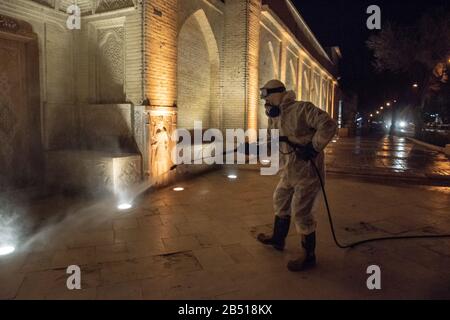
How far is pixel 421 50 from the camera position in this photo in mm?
21672

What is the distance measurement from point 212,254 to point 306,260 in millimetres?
996

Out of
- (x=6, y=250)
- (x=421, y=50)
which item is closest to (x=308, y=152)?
(x=6, y=250)

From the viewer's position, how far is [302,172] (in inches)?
144

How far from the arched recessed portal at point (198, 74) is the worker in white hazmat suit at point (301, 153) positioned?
5982mm

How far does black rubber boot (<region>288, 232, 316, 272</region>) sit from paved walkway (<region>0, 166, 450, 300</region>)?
0.29 feet

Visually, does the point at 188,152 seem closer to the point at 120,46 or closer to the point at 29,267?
the point at 120,46

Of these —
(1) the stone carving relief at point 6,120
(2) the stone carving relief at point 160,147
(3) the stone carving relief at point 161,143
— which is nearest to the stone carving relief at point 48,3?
(1) the stone carving relief at point 6,120

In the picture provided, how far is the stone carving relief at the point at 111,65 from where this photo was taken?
7.30 meters

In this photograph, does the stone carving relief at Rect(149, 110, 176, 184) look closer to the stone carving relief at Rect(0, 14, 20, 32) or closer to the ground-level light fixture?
the ground-level light fixture

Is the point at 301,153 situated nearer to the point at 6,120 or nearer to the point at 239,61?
the point at 6,120

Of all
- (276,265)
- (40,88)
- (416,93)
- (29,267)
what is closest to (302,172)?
(276,265)

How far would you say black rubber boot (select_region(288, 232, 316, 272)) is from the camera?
139 inches

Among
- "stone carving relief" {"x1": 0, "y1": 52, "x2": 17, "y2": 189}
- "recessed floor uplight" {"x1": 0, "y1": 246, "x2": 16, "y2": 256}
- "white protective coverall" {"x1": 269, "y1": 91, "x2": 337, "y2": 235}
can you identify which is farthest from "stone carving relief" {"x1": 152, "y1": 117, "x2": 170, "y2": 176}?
"white protective coverall" {"x1": 269, "y1": 91, "x2": 337, "y2": 235}

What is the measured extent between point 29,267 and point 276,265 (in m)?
2.43
